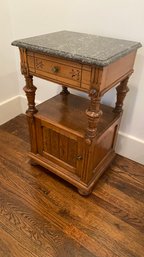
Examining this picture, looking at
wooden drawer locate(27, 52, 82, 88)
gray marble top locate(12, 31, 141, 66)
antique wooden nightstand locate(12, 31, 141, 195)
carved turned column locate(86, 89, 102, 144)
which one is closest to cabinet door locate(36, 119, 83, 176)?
antique wooden nightstand locate(12, 31, 141, 195)

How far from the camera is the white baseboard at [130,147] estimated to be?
4.55ft

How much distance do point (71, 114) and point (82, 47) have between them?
399 millimetres

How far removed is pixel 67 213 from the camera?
3.65 feet

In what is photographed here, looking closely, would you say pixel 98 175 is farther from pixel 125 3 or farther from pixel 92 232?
pixel 125 3

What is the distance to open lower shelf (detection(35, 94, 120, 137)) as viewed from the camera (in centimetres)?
107

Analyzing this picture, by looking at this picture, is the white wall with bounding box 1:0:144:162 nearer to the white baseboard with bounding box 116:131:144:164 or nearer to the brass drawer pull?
the white baseboard with bounding box 116:131:144:164

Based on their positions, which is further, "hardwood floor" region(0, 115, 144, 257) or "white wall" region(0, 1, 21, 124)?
"white wall" region(0, 1, 21, 124)

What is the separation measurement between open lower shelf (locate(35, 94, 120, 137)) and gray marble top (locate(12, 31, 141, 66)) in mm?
376

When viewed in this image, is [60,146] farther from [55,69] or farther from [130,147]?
[130,147]

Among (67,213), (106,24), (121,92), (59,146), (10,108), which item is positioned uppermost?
(106,24)

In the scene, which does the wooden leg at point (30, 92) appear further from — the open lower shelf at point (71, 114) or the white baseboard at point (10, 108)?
the white baseboard at point (10, 108)

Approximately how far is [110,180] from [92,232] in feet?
1.26

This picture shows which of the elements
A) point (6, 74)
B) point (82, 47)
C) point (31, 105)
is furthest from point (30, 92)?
point (6, 74)

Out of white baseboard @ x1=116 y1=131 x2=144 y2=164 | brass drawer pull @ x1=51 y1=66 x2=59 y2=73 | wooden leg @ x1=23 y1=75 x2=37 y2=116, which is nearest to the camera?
brass drawer pull @ x1=51 y1=66 x2=59 y2=73
